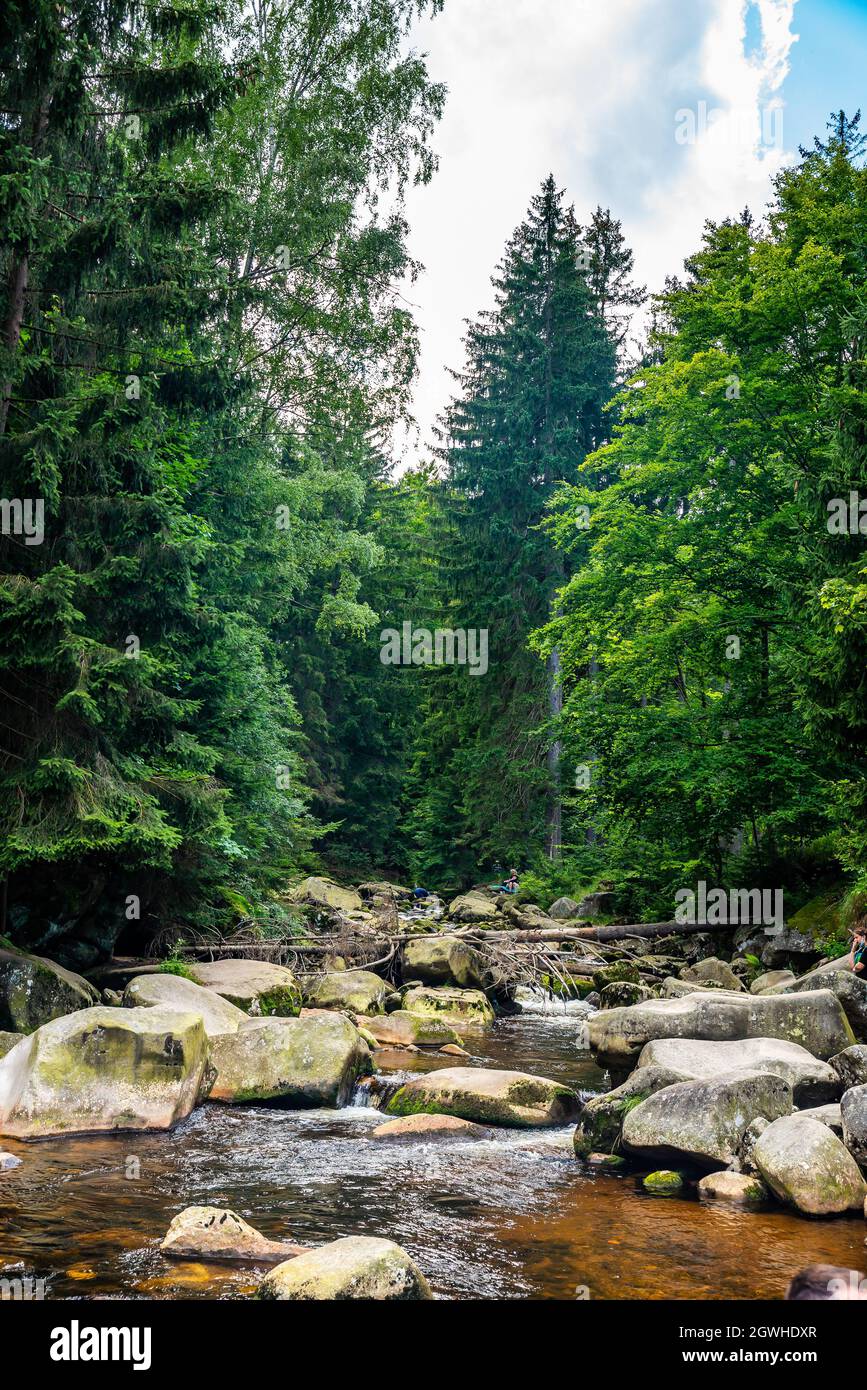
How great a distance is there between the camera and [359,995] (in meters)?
14.2

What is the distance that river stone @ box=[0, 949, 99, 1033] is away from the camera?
9.84 meters

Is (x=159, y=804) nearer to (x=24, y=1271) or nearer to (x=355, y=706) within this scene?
(x=24, y=1271)

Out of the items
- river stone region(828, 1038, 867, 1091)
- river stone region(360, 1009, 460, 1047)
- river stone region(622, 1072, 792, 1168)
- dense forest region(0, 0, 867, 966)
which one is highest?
dense forest region(0, 0, 867, 966)

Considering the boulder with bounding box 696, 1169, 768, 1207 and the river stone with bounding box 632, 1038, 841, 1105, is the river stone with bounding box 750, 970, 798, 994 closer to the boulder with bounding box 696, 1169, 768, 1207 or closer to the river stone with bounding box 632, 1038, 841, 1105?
the river stone with bounding box 632, 1038, 841, 1105

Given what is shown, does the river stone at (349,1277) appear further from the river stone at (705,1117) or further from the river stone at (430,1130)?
the river stone at (430,1130)

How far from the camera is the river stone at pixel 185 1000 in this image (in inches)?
413

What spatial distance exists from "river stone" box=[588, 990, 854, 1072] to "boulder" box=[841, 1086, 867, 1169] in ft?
7.26

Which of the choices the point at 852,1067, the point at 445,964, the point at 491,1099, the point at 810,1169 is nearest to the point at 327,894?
the point at 445,964

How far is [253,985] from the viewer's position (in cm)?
1273

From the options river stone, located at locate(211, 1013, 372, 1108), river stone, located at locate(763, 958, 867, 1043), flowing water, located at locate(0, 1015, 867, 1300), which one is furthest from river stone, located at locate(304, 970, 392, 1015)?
river stone, located at locate(763, 958, 867, 1043)

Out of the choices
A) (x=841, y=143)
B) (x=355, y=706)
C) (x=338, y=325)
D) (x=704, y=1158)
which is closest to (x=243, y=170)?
(x=338, y=325)

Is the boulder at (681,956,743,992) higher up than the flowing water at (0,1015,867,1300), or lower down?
lower down

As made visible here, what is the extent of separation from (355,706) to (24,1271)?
32.4 metres

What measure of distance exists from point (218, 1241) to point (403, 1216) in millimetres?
1447
